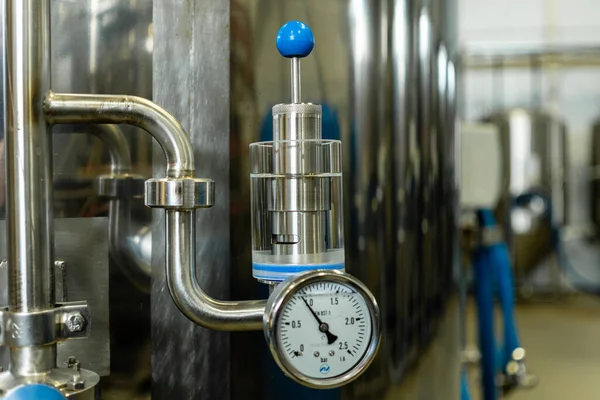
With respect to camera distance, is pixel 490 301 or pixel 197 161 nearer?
pixel 197 161

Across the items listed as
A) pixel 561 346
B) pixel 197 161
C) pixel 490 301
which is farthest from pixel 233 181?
pixel 561 346

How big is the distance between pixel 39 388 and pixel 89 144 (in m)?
0.24

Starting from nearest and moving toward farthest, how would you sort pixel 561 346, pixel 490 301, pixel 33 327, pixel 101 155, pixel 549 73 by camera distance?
1. pixel 33 327
2. pixel 101 155
3. pixel 490 301
4. pixel 561 346
5. pixel 549 73

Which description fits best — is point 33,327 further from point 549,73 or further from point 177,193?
point 549,73

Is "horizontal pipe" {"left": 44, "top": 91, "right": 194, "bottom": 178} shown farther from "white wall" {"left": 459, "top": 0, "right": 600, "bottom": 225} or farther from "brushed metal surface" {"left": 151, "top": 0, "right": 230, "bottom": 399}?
"white wall" {"left": 459, "top": 0, "right": 600, "bottom": 225}

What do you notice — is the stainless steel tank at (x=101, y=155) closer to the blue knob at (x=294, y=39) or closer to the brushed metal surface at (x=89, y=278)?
the brushed metal surface at (x=89, y=278)

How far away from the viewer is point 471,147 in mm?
1271

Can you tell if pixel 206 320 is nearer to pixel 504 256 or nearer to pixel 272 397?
pixel 272 397

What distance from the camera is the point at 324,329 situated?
502 mm

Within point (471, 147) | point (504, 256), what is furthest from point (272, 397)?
point (504, 256)

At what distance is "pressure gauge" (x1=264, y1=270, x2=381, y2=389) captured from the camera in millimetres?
491

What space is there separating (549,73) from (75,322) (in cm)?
368

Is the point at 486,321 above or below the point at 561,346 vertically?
above

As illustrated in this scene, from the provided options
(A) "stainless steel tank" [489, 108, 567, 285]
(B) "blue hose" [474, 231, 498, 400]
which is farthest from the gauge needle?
(A) "stainless steel tank" [489, 108, 567, 285]
